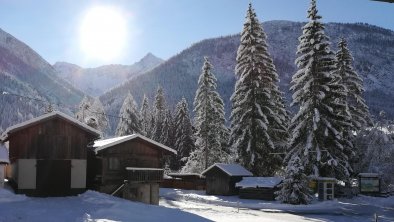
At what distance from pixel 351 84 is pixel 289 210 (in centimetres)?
2532

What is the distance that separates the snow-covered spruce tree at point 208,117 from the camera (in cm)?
6081

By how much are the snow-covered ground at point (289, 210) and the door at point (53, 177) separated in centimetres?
885

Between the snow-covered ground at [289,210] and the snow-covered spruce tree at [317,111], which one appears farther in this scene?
the snow-covered spruce tree at [317,111]

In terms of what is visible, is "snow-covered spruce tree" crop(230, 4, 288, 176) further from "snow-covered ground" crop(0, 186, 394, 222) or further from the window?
the window

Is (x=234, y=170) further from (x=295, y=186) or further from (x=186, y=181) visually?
(x=186, y=181)

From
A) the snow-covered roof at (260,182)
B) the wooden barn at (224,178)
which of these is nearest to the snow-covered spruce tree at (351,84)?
the snow-covered roof at (260,182)

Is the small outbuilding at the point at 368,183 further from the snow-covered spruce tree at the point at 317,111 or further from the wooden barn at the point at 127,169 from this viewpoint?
the wooden barn at the point at 127,169

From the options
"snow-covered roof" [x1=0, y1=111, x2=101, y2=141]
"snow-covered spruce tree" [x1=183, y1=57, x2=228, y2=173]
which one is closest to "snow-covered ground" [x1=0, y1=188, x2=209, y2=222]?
"snow-covered roof" [x1=0, y1=111, x2=101, y2=141]

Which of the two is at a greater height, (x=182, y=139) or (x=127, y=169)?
(x=182, y=139)

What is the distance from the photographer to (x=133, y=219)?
23125 mm

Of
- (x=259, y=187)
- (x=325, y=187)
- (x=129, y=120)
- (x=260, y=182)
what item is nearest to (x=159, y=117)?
(x=129, y=120)

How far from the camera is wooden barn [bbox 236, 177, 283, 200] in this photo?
46125mm

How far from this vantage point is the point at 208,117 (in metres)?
60.9

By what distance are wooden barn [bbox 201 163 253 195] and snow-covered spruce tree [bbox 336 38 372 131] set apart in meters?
15.0
